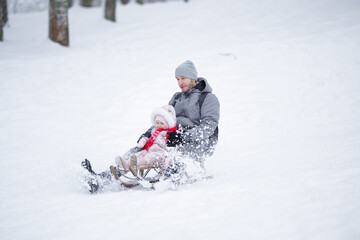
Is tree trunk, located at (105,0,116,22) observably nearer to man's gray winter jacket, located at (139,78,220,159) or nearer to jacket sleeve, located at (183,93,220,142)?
man's gray winter jacket, located at (139,78,220,159)

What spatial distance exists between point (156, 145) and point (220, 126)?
120 inches

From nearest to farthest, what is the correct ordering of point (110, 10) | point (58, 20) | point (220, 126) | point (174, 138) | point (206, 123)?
point (174, 138) < point (206, 123) < point (220, 126) < point (58, 20) < point (110, 10)

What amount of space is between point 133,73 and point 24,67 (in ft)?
8.85

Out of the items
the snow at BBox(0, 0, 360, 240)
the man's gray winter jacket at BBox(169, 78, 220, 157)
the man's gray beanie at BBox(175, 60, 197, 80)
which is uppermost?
the man's gray beanie at BBox(175, 60, 197, 80)

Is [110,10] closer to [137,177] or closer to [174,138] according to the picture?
[174,138]

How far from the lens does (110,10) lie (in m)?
14.3

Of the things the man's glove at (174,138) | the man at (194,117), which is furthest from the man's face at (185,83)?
the man's glove at (174,138)

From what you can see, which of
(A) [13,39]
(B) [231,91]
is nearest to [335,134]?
(B) [231,91]

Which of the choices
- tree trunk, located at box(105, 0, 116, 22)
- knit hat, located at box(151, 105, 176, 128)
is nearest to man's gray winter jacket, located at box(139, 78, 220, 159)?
knit hat, located at box(151, 105, 176, 128)

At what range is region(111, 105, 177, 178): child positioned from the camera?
348cm

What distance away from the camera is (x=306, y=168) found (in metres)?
3.88

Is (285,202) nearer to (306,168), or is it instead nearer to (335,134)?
(306,168)

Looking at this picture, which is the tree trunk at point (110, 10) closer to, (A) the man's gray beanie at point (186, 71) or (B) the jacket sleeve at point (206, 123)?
(A) the man's gray beanie at point (186, 71)

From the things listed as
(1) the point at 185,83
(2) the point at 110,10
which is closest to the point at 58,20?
(2) the point at 110,10
